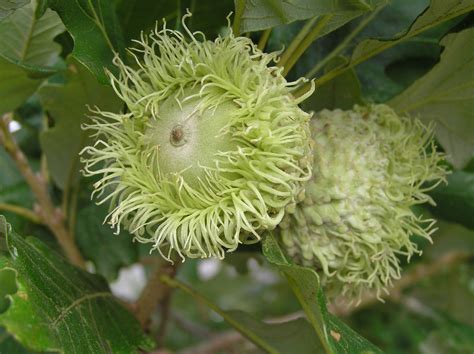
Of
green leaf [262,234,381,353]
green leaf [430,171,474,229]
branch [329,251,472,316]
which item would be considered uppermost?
green leaf [262,234,381,353]

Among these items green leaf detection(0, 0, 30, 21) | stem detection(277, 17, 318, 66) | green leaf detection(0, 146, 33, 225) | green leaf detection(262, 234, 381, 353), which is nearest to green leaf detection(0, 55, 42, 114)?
green leaf detection(0, 0, 30, 21)

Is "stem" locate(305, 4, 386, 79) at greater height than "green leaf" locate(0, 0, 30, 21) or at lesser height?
lesser

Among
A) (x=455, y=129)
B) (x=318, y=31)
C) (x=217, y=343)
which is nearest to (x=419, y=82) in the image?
(x=455, y=129)

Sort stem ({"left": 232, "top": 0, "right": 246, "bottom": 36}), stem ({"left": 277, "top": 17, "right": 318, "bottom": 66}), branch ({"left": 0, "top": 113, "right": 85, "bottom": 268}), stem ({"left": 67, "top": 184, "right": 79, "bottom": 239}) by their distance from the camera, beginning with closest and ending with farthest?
stem ({"left": 232, "top": 0, "right": 246, "bottom": 36})
stem ({"left": 277, "top": 17, "right": 318, "bottom": 66})
branch ({"left": 0, "top": 113, "right": 85, "bottom": 268})
stem ({"left": 67, "top": 184, "right": 79, "bottom": 239})

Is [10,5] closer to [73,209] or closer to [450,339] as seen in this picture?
[73,209]

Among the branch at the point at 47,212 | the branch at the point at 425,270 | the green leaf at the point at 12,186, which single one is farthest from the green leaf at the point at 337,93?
the branch at the point at 425,270

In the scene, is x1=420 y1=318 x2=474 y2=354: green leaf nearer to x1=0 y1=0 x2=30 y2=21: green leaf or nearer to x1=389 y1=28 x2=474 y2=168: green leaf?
x1=389 y1=28 x2=474 y2=168: green leaf

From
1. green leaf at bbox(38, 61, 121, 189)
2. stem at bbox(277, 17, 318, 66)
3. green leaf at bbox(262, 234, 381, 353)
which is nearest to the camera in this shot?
green leaf at bbox(262, 234, 381, 353)

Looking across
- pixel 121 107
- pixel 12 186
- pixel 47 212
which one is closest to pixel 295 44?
pixel 121 107
